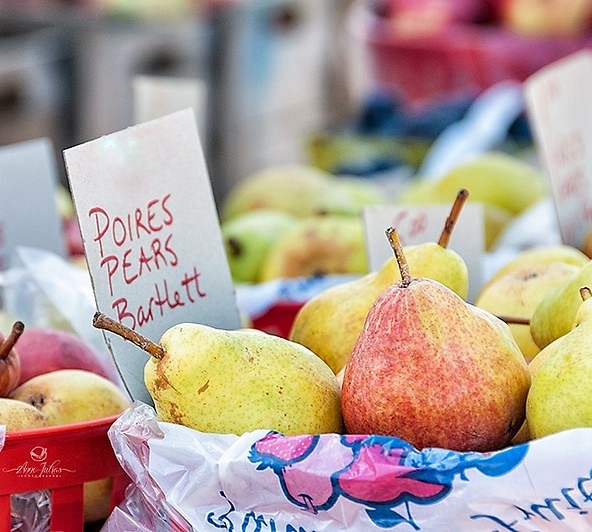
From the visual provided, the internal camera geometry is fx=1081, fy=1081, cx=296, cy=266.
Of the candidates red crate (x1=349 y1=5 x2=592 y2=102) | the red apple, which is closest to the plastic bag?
the red apple

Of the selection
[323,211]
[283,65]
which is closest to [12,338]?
[323,211]

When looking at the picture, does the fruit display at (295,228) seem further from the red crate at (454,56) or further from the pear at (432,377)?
the red crate at (454,56)

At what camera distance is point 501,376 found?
0.78 meters

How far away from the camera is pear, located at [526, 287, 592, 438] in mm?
734

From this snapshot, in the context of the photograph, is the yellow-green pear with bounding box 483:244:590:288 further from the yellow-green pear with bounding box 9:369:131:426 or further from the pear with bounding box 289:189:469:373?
the yellow-green pear with bounding box 9:369:131:426

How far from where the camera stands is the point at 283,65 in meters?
→ 4.42

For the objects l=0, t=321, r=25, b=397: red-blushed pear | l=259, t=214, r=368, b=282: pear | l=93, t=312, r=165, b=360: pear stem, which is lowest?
l=259, t=214, r=368, b=282: pear

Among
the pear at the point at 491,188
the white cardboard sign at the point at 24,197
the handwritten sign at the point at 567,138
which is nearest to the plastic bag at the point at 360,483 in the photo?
the white cardboard sign at the point at 24,197

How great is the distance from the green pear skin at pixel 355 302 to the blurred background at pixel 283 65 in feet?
4.29

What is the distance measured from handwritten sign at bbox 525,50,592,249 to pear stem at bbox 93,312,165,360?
73 centimetres

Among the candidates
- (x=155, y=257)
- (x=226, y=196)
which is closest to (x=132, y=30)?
(x=226, y=196)

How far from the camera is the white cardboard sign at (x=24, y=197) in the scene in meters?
1.35

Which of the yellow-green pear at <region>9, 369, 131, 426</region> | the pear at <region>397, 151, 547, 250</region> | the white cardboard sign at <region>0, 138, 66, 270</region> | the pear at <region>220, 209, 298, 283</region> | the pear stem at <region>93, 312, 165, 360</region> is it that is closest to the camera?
the pear stem at <region>93, 312, 165, 360</region>

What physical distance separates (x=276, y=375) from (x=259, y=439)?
0.21ft
